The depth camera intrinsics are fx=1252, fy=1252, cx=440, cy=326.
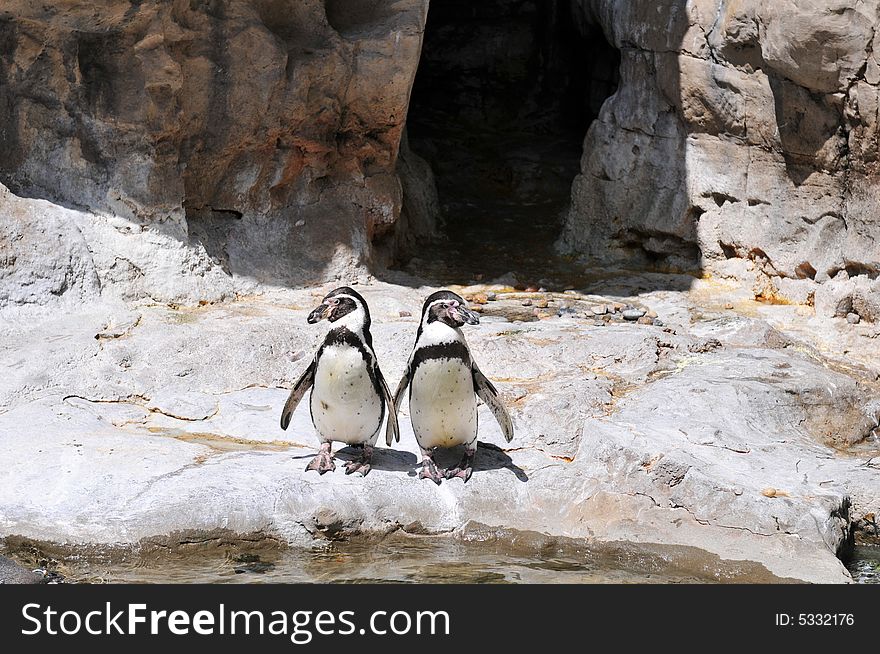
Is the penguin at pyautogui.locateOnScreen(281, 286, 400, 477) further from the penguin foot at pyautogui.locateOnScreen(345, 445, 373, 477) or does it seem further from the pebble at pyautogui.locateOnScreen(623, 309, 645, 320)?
the pebble at pyautogui.locateOnScreen(623, 309, 645, 320)

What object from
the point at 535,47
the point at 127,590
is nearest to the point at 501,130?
the point at 535,47

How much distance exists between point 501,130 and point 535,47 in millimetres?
1092

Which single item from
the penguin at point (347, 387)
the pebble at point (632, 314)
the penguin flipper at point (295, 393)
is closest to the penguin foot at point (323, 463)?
the penguin at point (347, 387)

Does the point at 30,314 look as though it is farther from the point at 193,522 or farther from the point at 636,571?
the point at 636,571

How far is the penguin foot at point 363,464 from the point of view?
6008 millimetres

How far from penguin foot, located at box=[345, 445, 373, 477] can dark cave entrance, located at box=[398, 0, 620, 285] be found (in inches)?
178

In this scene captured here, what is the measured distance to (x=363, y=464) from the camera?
6.07 m

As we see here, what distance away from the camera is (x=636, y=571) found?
17.9ft

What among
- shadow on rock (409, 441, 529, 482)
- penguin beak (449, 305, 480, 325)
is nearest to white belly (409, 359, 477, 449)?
shadow on rock (409, 441, 529, 482)

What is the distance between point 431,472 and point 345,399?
1.80ft

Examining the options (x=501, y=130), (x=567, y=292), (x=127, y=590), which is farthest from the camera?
(x=501, y=130)

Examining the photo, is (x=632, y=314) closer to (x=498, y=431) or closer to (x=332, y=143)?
(x=498, y=431)

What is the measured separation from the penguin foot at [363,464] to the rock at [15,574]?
1537 millimetres

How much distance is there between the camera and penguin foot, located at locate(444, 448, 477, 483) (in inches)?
236
